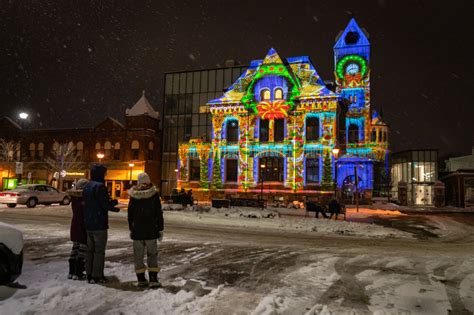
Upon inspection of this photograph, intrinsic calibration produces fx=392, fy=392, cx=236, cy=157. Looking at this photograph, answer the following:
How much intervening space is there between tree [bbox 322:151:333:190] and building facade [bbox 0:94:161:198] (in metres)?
22.1

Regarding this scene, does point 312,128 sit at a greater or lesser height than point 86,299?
greater

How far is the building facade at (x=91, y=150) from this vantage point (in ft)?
157

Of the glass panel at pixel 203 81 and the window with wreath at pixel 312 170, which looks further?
the glass panel at pixel 203 81

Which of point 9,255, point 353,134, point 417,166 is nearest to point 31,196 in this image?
point 9,255

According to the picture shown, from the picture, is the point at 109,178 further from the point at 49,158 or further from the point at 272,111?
the point at 272,111

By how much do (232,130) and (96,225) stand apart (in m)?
33.4

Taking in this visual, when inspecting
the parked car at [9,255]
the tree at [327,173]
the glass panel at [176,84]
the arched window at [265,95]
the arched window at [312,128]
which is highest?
the glass panel at [176,84]

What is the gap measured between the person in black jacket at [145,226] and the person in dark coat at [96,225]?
0.50 metres

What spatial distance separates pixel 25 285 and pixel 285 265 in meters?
5.13

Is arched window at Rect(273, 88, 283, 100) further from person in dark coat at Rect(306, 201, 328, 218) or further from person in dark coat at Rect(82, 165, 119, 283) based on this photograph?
person in dark coat at Rect(82, 165, 119, 283)

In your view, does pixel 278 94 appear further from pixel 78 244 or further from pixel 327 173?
pixel 78 244

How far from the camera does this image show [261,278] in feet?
24.5

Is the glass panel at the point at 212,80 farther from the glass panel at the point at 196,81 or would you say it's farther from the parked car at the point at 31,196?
the parked car at the point at 31,196

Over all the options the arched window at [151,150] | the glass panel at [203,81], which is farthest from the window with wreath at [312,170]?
the arched window at [151,150]
